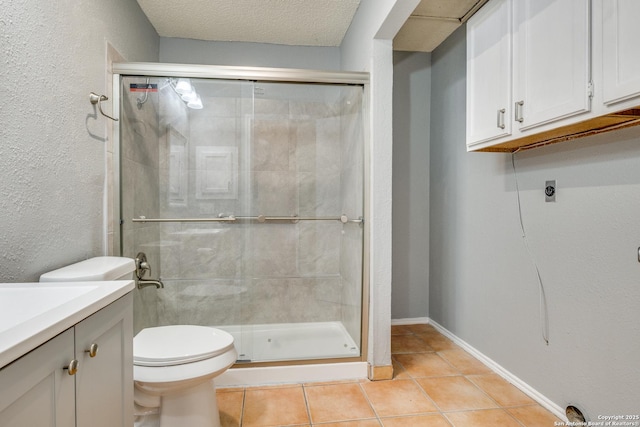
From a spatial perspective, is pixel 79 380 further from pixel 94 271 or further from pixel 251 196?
pixel 251 196

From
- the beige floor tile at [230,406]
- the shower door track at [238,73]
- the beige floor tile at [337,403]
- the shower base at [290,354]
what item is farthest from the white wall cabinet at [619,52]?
the beige floor tile at [230,406]

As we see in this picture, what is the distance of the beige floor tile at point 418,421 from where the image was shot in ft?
5.52

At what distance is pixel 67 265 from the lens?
5.12ft

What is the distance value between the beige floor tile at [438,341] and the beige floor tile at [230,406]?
1.46 meters

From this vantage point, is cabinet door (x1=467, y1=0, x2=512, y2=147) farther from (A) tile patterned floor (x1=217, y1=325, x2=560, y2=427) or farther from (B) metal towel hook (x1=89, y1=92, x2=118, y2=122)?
(B) metal towel hook (x1=89, y1=92, x2=118, y2=122)

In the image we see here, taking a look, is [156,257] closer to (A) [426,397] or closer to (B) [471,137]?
(A) [426,397]

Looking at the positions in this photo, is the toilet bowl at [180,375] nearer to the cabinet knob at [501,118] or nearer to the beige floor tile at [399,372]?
the beige floor tile at [399,372]

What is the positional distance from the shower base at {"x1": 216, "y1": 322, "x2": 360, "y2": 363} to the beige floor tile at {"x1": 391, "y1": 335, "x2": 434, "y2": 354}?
48 cm

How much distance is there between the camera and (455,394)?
1.96m

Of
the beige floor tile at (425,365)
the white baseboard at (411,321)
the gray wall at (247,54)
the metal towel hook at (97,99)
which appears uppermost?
the gray wall at (247,54)

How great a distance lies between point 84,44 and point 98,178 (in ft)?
2.18

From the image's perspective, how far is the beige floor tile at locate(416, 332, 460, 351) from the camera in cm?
260

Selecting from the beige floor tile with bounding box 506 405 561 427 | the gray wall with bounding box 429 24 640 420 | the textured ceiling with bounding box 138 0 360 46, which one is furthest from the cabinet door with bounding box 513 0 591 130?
the beige floor tile with bounding box 506 405 561 427

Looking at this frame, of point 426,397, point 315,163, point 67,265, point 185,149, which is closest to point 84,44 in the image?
point 185,149
